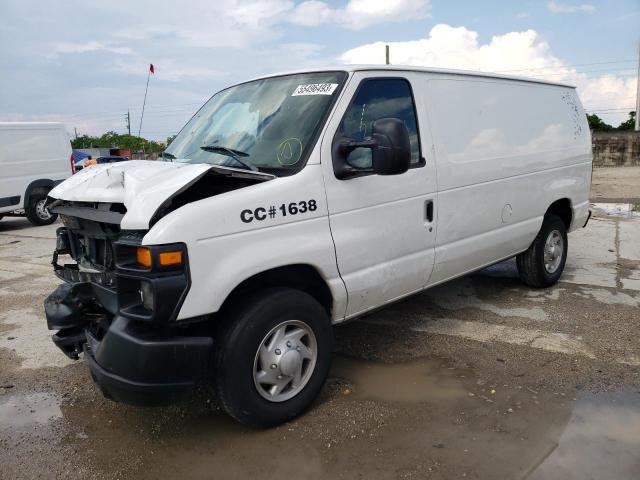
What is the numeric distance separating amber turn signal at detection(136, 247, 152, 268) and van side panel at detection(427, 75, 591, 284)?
2199mm

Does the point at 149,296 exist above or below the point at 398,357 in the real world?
above

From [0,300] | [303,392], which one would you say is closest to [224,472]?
[303,392]

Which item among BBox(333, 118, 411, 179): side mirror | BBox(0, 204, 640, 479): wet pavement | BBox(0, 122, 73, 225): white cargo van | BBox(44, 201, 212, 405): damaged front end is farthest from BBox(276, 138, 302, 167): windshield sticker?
BBox(0, 122, 73, 225): white cargo van

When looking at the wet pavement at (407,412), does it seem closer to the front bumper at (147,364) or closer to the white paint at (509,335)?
the white paint at (509,335)

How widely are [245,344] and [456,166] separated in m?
2.15

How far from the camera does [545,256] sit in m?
5.62

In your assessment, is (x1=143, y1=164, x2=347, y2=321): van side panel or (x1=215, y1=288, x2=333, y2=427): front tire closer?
(x1=143, y1=164, x2=347, y2=321): van side panel

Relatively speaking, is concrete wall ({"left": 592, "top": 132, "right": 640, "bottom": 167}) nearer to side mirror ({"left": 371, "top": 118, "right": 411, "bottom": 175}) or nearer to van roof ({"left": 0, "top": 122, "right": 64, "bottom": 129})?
van roof ({"left": 0, "top": 122, "right": 64, "bottom": 129})

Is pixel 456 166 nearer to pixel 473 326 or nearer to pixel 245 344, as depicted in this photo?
pixel 473 326

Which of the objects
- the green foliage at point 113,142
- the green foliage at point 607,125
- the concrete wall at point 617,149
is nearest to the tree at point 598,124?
the green foliage at point 607,125

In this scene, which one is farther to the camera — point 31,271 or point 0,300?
point 31,271

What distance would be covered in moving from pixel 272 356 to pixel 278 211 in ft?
2.64

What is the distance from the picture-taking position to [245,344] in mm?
2910

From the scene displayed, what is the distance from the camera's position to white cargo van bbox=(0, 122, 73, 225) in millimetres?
11398
